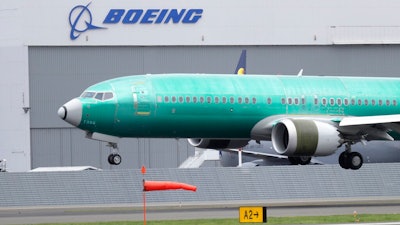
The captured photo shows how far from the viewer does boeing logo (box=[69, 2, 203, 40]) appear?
84.1m

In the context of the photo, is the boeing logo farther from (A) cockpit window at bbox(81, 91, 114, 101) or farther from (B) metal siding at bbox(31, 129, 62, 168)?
(A) cockpit window at bbox(81, 91, 114, 101)

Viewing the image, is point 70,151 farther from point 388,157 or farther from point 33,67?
point 388,157

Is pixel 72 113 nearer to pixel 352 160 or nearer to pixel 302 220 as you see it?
pixel 302 220

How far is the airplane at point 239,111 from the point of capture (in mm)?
48219

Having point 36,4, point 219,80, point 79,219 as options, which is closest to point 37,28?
point 36,4

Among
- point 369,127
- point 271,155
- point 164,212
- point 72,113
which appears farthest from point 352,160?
point 271,155

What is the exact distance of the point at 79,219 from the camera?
43656mm

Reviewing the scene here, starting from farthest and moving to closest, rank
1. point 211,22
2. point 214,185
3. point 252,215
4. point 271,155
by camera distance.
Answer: point 211,22 → point 271,155 → point 214,185 → point 252,215

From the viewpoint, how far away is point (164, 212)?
47875mm

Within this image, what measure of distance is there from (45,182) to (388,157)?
24.6 metres

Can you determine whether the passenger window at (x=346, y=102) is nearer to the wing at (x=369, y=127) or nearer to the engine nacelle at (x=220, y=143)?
the wing at (x=369, y=127)

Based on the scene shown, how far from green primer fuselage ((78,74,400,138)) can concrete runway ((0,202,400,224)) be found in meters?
3.60

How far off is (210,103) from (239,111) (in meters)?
1.52

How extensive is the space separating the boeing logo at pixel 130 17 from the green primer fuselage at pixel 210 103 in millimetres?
32437
